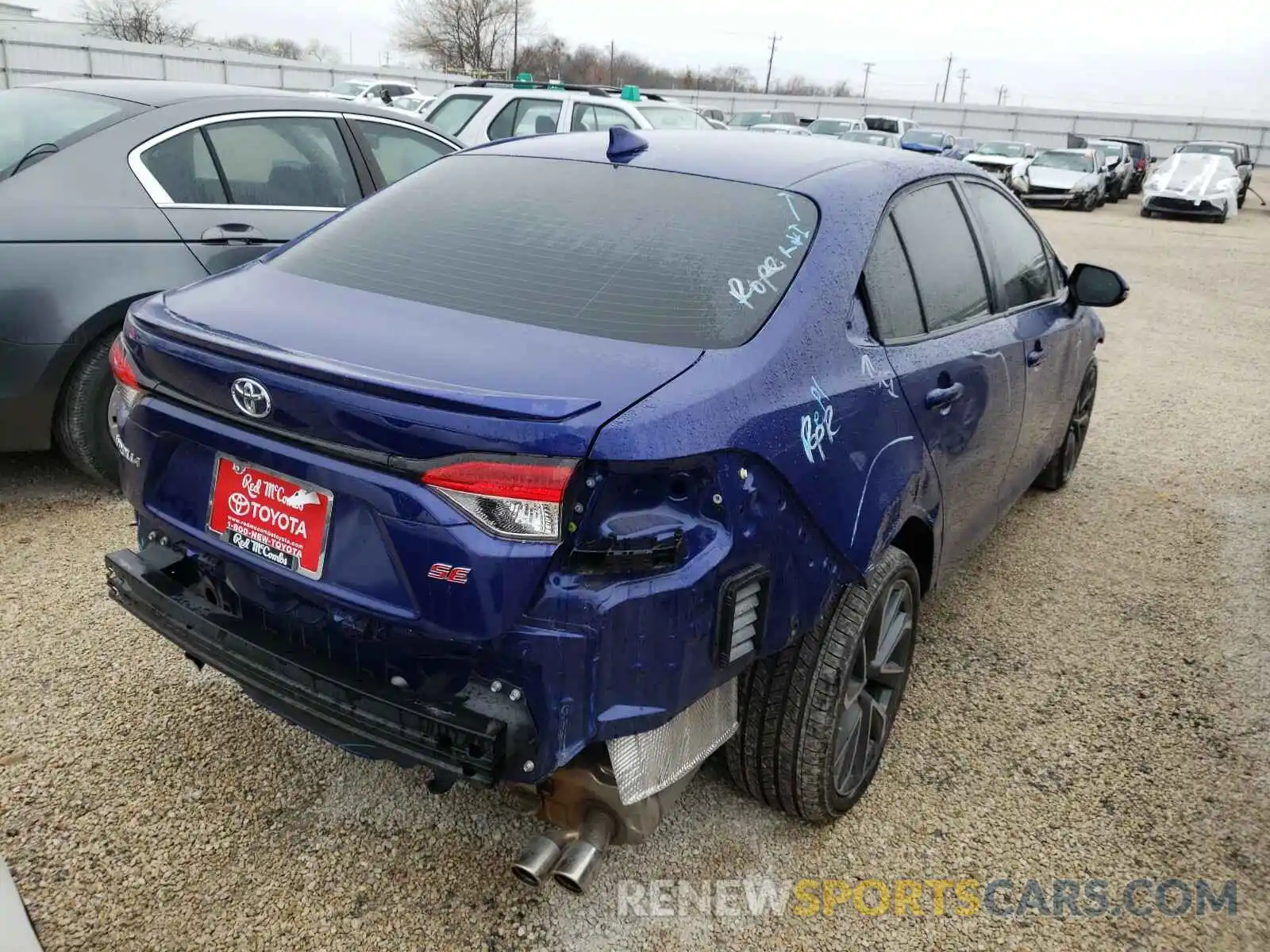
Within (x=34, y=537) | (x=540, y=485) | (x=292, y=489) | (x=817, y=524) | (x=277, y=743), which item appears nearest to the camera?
(x=540, y=485)

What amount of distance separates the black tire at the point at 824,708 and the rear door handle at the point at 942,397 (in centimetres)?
40

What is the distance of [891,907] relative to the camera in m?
2.32

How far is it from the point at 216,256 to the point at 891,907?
3.64 m

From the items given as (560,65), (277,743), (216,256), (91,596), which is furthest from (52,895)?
(560,65)

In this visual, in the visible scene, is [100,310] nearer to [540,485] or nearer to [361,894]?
[361,894]

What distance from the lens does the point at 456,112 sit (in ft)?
33.8

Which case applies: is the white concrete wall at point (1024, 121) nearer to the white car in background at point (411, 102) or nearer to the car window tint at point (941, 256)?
the white car in background at point (411, 102)

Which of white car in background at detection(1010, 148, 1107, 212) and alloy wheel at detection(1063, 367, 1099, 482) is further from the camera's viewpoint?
white car in background at detection(1010, 148, 1107, 212)

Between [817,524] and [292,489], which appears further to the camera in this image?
[817,524]

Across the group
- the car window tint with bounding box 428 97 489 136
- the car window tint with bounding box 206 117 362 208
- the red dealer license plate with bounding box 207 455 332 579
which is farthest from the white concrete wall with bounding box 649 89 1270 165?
the red dealer license plate with bounding box 207 455 332 579

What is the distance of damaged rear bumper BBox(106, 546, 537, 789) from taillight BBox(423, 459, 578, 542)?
1.08 feet

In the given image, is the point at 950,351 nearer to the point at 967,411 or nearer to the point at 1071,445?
the point at 967,411

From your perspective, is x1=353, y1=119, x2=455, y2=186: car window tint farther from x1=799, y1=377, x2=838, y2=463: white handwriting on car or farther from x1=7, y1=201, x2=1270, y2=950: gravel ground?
x1=799, y1=377, x2=838, y2=463: white handwriting on car

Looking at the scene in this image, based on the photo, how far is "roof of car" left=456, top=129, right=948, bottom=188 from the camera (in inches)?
105
